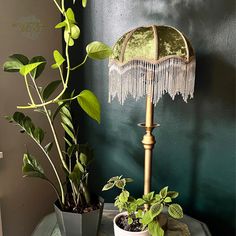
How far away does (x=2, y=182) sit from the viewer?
1.16 meters

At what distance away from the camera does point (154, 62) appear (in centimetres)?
85

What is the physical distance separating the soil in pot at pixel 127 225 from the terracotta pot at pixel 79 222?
0.08 meters

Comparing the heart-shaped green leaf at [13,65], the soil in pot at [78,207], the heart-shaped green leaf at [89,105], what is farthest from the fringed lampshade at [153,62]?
the soil in pot at [78,207]

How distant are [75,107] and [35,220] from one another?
60cm

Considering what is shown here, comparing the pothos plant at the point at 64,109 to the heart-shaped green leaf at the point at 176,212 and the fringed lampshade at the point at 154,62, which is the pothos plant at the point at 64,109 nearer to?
the fringed lampshade at the point at 154,62

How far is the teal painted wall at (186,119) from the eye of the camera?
3.73ft

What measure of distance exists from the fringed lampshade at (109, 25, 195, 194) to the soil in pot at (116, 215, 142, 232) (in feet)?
1.47

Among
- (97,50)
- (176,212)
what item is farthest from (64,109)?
(176,212)

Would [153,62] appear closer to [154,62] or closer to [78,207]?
[154,62]

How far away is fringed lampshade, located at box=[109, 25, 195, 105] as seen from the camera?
33.6 inches

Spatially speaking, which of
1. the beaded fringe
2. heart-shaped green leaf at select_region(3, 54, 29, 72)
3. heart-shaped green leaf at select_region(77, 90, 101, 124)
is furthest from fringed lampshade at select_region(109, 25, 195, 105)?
heart-shaped green leaf at select_region(3, 54, 29, 72)

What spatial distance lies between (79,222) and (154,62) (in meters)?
0.60

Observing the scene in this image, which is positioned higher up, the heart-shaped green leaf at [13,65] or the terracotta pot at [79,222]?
the heart-shaped green leaf at [13,65]

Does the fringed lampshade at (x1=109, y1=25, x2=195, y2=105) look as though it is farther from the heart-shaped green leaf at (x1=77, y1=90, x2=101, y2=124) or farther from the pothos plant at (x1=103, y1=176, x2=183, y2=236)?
the pothos plant at (x1=103, y1=176, x2=183, y2=236)
